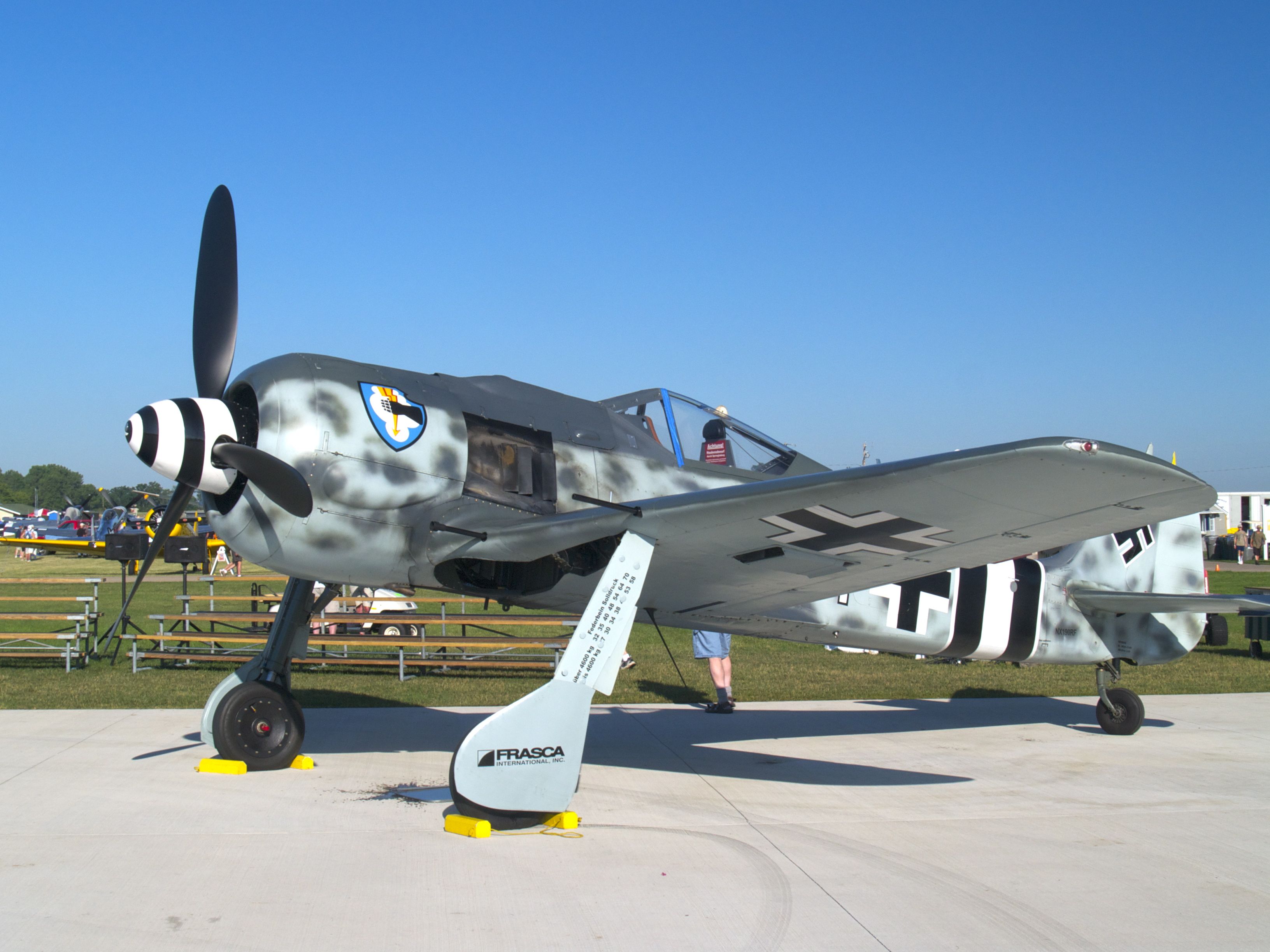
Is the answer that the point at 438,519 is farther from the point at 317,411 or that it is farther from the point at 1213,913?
the point at 1213,913

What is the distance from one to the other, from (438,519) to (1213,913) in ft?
14.5

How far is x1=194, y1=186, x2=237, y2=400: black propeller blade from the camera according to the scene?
234 inches

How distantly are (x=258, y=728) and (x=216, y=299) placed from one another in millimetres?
3046

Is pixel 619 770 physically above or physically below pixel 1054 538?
below

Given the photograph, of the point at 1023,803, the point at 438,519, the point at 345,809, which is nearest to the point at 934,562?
the point at 1023,803

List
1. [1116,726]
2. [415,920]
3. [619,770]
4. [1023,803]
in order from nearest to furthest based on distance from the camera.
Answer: [415,920]
[1023,803]
[619,770]
[1116,726]

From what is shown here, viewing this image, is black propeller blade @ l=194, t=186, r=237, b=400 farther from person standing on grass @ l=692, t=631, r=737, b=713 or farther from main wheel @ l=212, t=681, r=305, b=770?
person standing on grass @ l=692, t=631, r=737, b=713

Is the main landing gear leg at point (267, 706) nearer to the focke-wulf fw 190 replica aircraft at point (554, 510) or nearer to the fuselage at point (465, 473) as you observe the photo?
the focke-wulf fw 190 replica aircraft at point (554, 510)

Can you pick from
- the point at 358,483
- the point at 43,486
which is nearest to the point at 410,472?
the point at 358,483

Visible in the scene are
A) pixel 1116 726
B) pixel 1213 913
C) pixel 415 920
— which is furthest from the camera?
pixel 1116 726

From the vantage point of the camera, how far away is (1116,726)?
8.63 metres

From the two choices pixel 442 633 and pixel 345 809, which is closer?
pixel 345 809

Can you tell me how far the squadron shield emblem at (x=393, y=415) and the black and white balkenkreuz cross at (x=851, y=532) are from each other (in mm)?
2227

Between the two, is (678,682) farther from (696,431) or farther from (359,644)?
(696,431)
